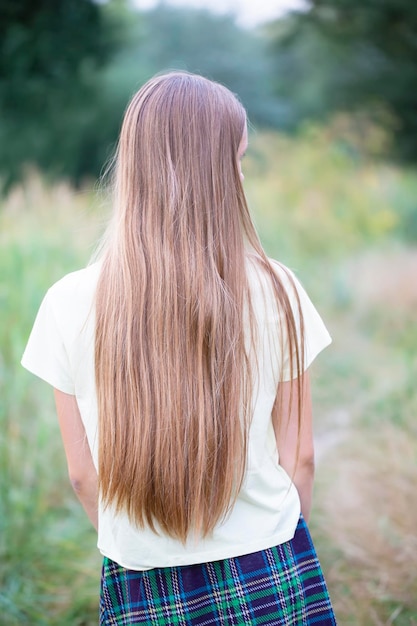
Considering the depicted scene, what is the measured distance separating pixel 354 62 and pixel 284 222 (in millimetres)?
6859

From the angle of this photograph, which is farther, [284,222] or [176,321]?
[284,222]

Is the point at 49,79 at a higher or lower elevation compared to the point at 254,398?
higher

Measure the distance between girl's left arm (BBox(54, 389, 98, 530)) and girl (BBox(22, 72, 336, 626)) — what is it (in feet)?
0.04

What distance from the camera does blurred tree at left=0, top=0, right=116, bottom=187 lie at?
769cm

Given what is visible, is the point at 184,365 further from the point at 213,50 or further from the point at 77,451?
the point at 213,50

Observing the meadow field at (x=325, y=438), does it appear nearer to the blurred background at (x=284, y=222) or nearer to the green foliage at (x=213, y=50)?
the blurred background at (x=284, y=222)

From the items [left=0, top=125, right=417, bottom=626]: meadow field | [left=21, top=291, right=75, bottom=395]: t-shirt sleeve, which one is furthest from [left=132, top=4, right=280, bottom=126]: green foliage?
[left=21, top=291, right=75, bottom=395]: t-shirt sleeve

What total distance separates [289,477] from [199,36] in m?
13.4

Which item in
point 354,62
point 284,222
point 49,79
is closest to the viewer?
point 284,222

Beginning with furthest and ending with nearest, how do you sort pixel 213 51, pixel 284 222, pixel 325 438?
pixel 213 51 → pixel 284 222 → pixel 325 438

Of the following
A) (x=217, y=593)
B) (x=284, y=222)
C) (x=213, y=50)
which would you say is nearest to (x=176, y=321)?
(x=217, y=593)

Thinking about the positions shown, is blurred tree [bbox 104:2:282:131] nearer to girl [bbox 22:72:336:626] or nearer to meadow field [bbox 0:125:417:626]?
meadow field [bbox 0:125:417:626]

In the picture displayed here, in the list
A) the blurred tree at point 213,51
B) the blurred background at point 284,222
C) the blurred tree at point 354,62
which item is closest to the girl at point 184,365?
the blurred background at point 284,222

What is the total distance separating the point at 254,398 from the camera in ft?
3.89
